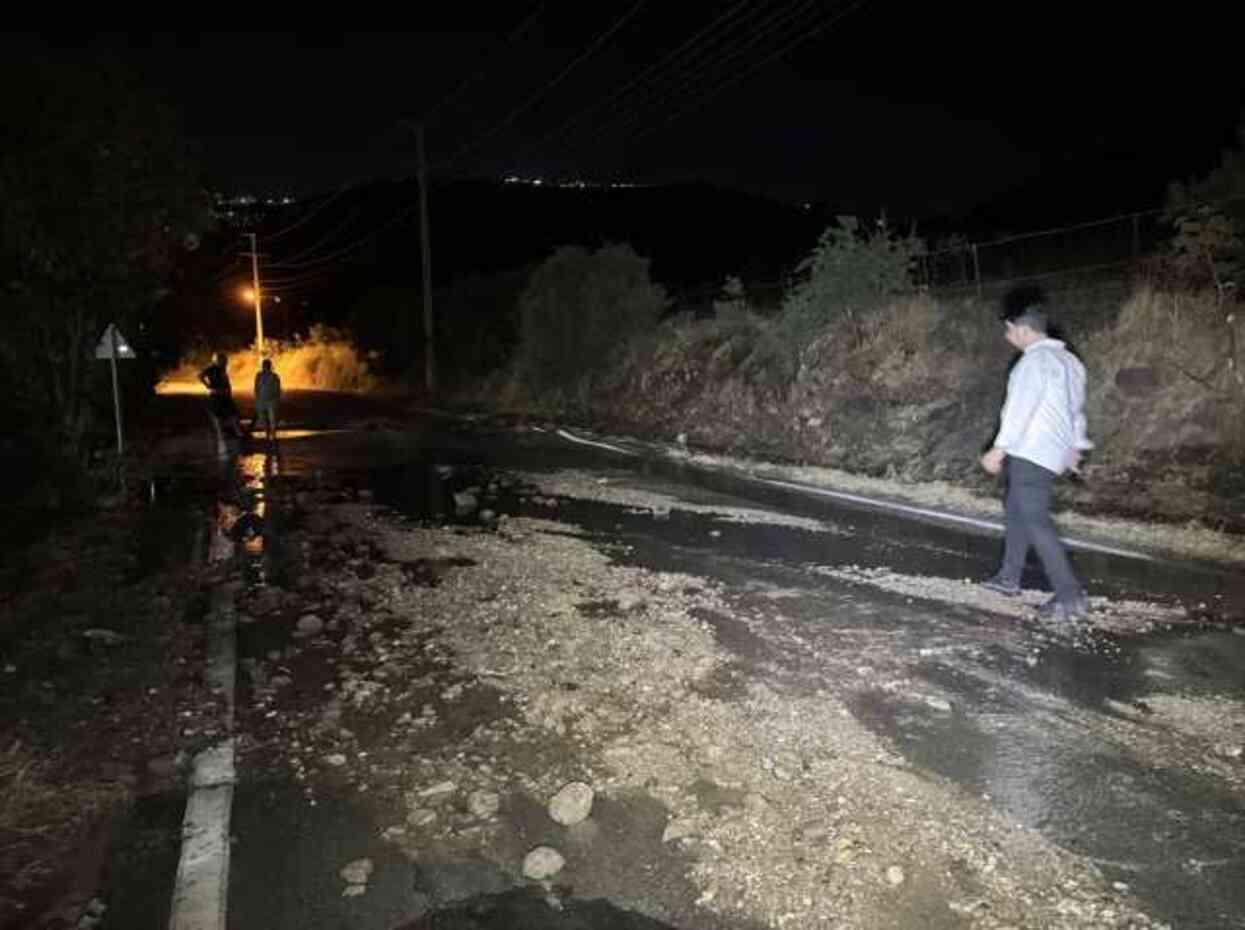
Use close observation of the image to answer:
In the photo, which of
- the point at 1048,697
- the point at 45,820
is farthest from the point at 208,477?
the point at 1048,697

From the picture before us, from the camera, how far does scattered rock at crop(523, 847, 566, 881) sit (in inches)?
142

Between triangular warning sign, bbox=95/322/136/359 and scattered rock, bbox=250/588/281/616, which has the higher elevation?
triangular warning sign, bbox=95/322/136/359

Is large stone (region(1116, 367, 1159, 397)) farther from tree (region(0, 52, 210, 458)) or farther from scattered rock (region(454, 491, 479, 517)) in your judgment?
tree (region(0, 52, 210, 458))

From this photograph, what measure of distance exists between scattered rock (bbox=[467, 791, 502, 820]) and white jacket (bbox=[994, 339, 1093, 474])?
4.02m

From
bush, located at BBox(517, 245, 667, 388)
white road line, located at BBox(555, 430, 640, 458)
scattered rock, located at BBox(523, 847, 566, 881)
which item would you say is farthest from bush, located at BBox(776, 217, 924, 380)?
scattered rock, located at BBox(523, 847, 566, 881)

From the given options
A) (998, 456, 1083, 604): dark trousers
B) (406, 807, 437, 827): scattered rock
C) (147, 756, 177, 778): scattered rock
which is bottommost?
(147, 756, 177, 778): scattered rock

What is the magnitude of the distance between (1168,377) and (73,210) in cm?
1444

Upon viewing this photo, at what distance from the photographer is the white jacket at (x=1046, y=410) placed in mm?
6312

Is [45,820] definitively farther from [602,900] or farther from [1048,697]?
[1048,697]

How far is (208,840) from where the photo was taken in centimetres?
396

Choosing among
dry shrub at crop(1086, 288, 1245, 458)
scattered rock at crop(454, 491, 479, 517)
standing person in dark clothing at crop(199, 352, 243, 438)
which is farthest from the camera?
standing person in dark clothing at crop(199, 352, 243, 438)

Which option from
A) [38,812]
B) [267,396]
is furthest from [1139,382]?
[267,396]

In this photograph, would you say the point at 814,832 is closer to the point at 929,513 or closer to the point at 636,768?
the point at 636,768

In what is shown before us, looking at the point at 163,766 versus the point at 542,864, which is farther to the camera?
the point at 163,766
